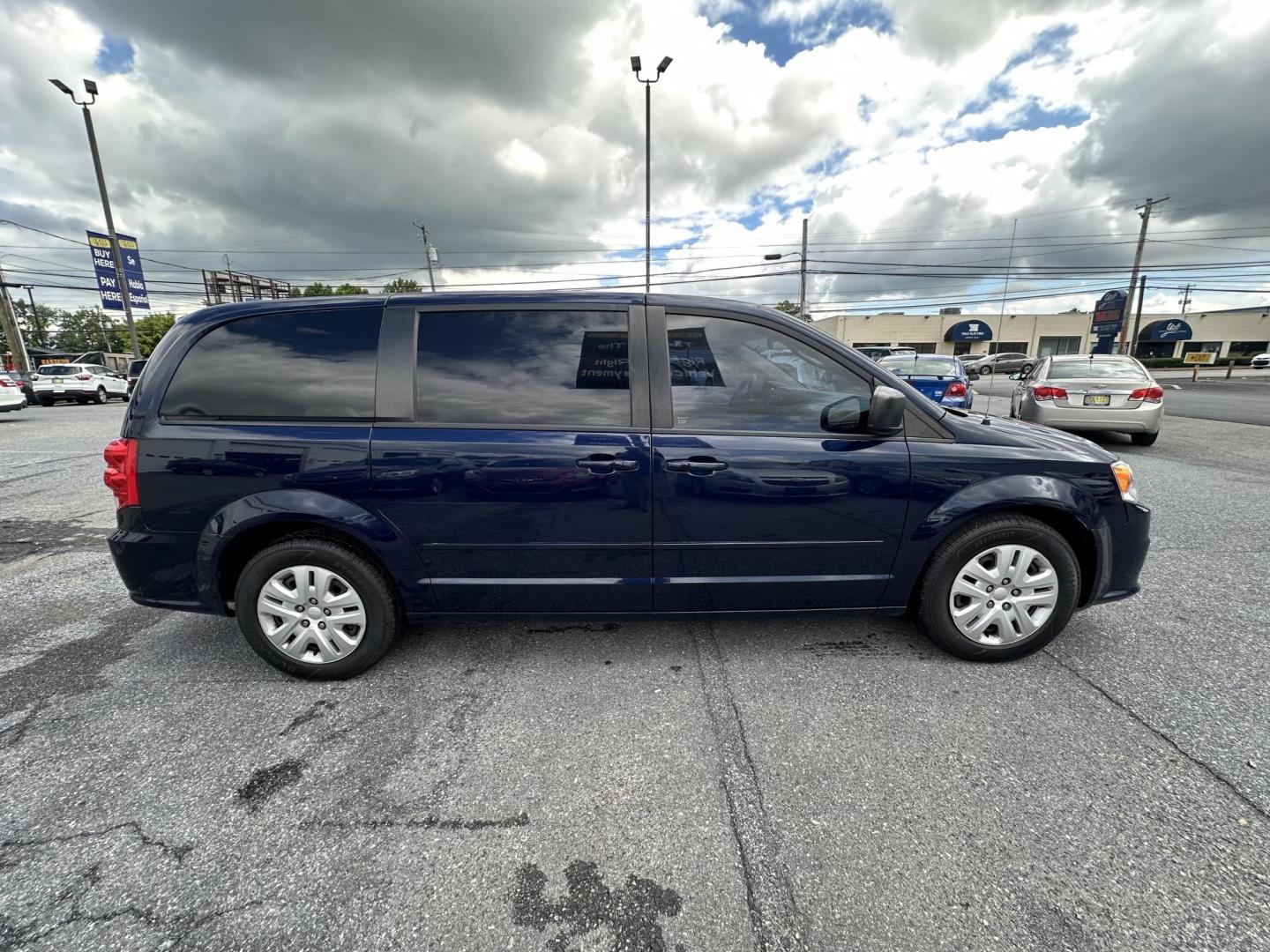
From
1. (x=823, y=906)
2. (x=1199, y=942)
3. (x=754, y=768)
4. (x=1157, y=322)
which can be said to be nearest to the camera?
(x=1199, y=942)

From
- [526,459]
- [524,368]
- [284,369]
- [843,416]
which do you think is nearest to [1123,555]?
[843,416]

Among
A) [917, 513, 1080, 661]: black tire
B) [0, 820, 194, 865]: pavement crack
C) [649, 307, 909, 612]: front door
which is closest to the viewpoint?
[0, 820, 194, 865]: pavement crack

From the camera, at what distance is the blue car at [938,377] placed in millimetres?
9016

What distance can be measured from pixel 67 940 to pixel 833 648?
2.93m

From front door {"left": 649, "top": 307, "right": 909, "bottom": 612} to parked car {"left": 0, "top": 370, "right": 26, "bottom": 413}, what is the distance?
56.0 feet

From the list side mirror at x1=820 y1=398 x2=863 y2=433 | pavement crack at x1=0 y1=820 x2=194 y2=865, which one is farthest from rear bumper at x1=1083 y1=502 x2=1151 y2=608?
pavement crack at x1=0 y1=820 x2=194 y2=865

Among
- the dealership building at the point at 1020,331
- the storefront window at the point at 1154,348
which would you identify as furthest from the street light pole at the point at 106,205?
the storefront window at the point at 1154,348

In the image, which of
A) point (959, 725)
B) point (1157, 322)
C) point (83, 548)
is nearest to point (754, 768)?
point (959, 725)

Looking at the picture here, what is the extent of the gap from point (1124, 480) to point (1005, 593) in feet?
2.68

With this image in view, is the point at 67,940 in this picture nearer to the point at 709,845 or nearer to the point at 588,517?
the point at 709,845

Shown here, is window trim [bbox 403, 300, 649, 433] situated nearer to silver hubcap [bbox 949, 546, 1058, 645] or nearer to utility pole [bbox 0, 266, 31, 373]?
silver hubcap [bbox 949, 546, 1058, 645]

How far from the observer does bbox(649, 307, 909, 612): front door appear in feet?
8.00

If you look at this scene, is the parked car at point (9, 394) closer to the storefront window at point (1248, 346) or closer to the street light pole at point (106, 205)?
the street light pole at point (106, 205)

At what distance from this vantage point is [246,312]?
256 cm
